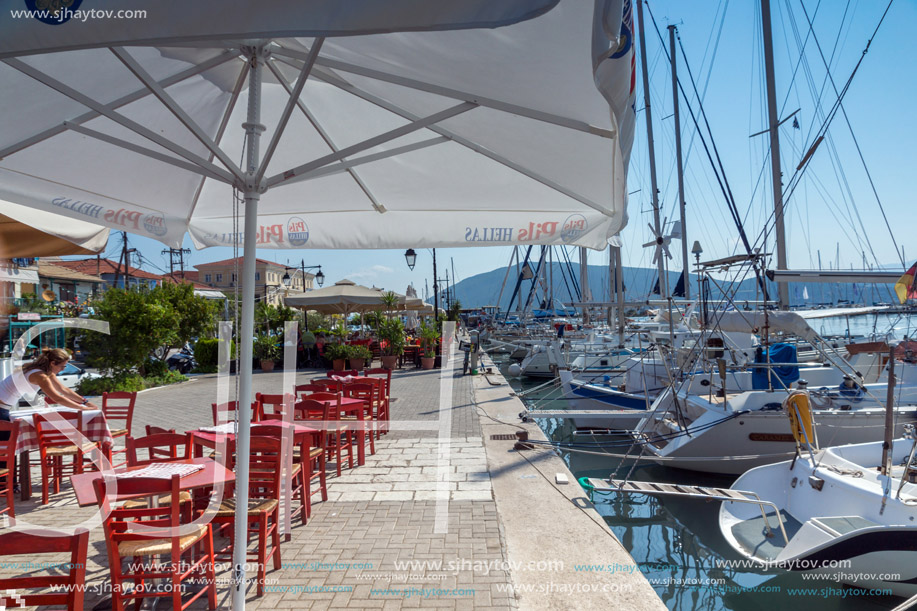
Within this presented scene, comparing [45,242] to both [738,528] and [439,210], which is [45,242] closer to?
[439,210]

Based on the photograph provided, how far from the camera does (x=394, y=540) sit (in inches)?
175

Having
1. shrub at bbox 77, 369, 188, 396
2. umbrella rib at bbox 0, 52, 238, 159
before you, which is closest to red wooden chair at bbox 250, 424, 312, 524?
umbrella rib at bbox 0, 52, 238, 159

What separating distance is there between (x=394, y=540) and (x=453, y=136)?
313cm

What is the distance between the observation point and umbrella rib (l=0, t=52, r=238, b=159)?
10.6ft

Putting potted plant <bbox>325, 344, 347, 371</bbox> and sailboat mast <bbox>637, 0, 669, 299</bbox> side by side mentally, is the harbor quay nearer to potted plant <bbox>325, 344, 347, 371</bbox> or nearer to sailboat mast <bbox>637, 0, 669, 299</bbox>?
potted plant <bbox>325, 344, 347, 371</bbox>

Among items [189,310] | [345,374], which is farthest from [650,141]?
[189,310]

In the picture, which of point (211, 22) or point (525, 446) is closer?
point (211, 22)

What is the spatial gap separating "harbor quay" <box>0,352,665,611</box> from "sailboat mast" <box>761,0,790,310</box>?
8332mm

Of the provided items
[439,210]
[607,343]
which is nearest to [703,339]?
[439,210]

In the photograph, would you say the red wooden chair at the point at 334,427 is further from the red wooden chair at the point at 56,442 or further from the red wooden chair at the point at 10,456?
the red wooden chair at the point at 10,456

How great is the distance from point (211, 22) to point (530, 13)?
37.8 inches

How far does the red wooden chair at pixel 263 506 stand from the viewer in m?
3.50

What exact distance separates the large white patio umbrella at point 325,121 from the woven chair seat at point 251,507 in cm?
76

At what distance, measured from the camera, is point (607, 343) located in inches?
780
